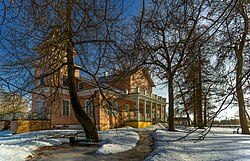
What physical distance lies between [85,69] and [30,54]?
195 centimetres

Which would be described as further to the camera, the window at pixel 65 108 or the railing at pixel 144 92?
the railing at pixel 144 92

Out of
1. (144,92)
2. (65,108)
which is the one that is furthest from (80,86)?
(144,92)

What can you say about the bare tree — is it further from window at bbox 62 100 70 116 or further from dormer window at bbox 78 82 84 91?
dormer window at bbox 78 82 84 91

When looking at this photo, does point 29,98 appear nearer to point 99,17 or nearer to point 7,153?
point 7,153

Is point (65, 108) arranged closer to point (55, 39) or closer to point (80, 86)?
point (80, 86)

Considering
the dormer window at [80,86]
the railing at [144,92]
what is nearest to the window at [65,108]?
the dormer window at [80,86]

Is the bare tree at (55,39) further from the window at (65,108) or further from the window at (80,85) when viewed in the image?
the window at (80,85)

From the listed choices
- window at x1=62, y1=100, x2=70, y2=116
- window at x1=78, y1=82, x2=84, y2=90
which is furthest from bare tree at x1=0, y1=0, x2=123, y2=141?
window at x1=78, y1=82, x2=84, y2=90

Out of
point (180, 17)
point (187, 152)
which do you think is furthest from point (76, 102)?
point (180, 17)

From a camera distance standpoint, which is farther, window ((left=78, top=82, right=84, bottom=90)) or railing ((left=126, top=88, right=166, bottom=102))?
window ((left=78, top=82, right=84, bottom=90))

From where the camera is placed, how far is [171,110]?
14141 millimetres

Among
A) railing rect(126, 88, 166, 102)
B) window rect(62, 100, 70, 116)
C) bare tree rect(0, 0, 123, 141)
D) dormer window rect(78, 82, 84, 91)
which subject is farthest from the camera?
dormer window rect(78, 82, 84, 91)

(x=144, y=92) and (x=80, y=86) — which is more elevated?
(x=80, y=86)

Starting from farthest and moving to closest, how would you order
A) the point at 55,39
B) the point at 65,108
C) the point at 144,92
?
the point at 144,92, the point at 65,108, the point at 55,39
